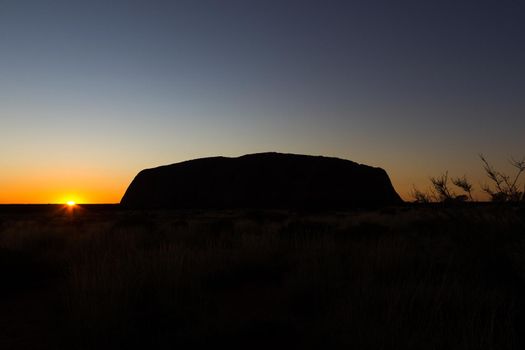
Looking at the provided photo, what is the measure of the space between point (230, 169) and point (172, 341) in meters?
81.1

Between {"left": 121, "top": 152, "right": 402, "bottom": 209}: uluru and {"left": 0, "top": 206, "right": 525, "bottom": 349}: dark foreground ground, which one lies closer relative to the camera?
{"left": 0, "top": 206, "right": 525, "bottom": 349}: dark foreground ground

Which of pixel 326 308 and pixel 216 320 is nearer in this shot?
pixel 216 320

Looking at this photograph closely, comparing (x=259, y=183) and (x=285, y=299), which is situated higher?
(x=259, y=183)

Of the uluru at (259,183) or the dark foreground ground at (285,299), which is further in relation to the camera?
the uluru at (259,183)

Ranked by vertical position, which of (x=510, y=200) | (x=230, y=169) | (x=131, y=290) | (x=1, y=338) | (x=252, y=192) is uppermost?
(x=230, y=169)

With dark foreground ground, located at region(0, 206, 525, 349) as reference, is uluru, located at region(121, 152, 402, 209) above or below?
above

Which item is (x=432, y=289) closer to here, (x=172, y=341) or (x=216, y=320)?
(x=216, y=320)

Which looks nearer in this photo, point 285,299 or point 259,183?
point 285,299

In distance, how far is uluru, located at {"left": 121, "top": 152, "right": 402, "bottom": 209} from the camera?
247 ft

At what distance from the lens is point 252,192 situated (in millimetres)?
78000

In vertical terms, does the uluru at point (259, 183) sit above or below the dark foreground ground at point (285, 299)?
above

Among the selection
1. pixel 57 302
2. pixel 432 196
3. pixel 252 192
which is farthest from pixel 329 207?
pixel 57 302

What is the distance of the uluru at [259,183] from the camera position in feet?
247

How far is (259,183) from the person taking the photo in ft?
259
